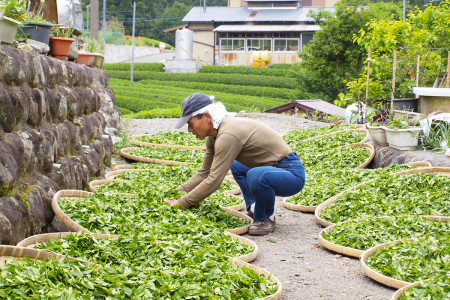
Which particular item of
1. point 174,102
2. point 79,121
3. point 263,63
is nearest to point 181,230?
point 79,121

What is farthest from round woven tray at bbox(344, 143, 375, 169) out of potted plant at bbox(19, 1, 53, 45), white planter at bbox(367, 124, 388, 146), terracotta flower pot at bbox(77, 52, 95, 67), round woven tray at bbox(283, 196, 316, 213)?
terracotta flower pot at bbox(77, 52, 95, 67)

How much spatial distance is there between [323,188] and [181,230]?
236cm

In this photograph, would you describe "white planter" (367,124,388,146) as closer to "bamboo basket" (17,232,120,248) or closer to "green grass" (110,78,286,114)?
"bamboo basket" (17,232,120,248)

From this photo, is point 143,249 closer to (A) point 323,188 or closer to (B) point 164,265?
(B) point 164,265

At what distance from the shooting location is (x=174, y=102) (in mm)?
23797

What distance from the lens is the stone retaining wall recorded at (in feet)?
12.5

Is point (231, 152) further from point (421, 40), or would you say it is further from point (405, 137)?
point (421, 40)

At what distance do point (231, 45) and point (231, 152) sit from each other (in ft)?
119

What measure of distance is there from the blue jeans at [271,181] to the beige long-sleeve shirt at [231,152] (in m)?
0.09

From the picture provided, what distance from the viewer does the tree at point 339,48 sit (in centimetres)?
2305

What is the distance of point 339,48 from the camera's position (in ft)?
76.1

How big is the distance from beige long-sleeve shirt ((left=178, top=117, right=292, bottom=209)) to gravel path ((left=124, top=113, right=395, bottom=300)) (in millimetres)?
607

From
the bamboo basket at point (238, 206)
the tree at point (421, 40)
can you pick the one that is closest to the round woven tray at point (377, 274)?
the bamboo basket at point (238, 206)

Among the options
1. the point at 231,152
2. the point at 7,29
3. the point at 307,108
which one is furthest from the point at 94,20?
the point at 231,152
